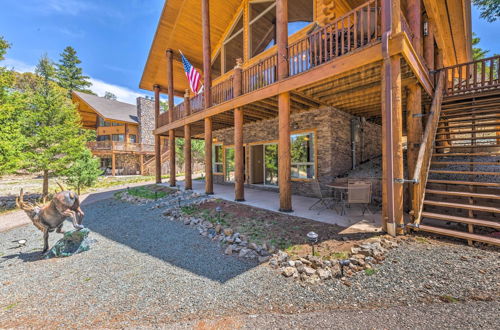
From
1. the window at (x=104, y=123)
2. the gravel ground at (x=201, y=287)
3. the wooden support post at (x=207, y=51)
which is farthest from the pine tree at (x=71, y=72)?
the gravel ground at (x=201, y=287)

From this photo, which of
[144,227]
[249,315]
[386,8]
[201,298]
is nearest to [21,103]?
[144,227]

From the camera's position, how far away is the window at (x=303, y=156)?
24.8 ft

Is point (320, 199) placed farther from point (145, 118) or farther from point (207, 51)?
point (145, 118)

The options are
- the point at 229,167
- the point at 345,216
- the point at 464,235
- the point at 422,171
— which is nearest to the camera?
the point at 464,235

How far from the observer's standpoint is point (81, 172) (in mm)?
11023

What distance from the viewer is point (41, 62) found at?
26.6 meters

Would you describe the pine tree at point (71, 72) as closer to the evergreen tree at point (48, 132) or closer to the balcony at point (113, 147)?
the balcony at point (113, 147)

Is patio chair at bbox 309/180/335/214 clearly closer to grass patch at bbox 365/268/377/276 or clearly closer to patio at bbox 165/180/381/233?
patio at bbox 165/180/381/233

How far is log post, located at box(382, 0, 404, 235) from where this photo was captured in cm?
360

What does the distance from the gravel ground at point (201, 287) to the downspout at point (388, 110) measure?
22.5 inches

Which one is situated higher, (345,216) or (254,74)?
(254,74)

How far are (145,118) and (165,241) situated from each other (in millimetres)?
23817

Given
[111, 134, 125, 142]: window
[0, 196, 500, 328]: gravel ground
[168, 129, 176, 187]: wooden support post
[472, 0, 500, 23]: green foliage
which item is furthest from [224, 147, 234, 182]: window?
[472, 0, 500, 23]: green foliage

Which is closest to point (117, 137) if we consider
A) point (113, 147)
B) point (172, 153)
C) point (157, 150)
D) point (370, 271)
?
point (113, 147)
